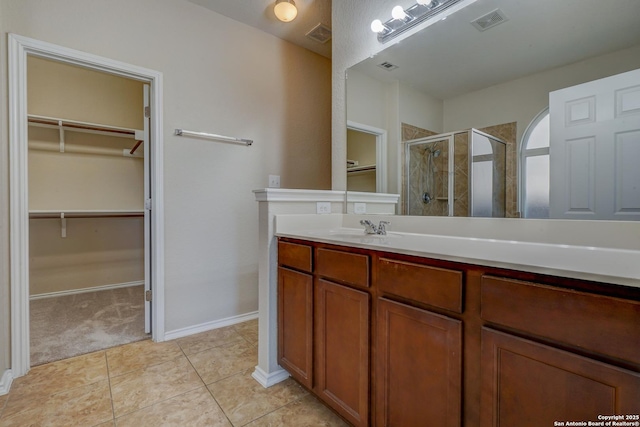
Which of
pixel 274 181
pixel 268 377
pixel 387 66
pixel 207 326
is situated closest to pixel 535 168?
pixel 387 66

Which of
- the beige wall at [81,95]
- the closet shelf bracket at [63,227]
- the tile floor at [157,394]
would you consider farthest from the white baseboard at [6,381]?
the beige wall at [81,95]

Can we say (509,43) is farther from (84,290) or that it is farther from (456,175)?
(84,290)

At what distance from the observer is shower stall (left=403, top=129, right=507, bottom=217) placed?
134cm

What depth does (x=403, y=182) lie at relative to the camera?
175 centimetres

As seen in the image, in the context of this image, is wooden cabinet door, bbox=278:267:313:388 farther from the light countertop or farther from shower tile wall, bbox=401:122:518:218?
shower tile wall, bbox=401:122:518:218

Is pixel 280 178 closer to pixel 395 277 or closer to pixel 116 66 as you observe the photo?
pixel 116 66

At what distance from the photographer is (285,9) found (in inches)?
88.2

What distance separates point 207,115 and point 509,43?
2087 millimetres

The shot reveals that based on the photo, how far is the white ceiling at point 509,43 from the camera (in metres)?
1.07

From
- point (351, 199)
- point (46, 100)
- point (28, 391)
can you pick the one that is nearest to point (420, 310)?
point (351, 199)

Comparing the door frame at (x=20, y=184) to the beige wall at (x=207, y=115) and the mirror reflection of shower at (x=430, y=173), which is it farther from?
the mirror reflection of shower at (x=430, y=173)

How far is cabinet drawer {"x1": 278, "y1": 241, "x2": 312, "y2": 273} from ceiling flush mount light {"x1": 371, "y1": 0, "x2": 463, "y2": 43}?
53.1 inches

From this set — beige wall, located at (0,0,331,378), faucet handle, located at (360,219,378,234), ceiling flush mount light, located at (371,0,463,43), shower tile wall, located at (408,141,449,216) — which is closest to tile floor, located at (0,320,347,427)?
beige wall, located at (0,0,331,378)

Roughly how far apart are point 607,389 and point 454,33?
1541 millimetres
